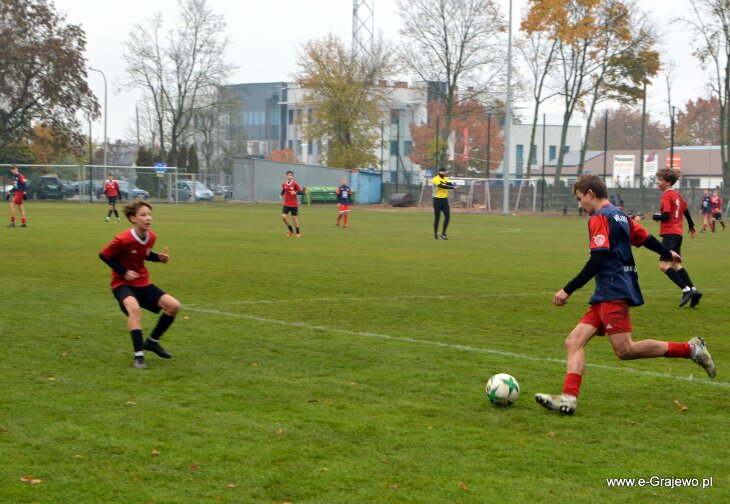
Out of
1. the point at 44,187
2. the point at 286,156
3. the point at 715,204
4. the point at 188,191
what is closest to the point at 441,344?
the point at 715,204

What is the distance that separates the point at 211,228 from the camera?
32.4 metres

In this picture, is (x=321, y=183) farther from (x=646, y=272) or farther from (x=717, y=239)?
(x=646, y=272)

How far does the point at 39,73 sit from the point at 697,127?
8213 cm

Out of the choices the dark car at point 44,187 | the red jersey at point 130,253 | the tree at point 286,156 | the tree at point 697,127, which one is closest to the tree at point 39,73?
the dark car at point 44,187

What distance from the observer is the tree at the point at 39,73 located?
66.8 metres

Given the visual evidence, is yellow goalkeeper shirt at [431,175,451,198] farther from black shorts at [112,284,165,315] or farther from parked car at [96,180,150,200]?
parked car at [96,180,150,200]

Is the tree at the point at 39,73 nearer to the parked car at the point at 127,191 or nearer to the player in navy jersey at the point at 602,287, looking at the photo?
the parked car at the point at 127,191

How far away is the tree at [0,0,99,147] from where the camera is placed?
66812mm

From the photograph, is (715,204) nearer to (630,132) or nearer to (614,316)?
(614,316)

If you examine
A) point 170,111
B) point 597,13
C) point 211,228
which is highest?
point 597,13

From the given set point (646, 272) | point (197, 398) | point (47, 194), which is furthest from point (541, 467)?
point (47, 194)

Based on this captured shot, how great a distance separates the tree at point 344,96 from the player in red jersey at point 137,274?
65.6m

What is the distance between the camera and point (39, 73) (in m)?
67.8

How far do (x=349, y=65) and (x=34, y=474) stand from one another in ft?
233
